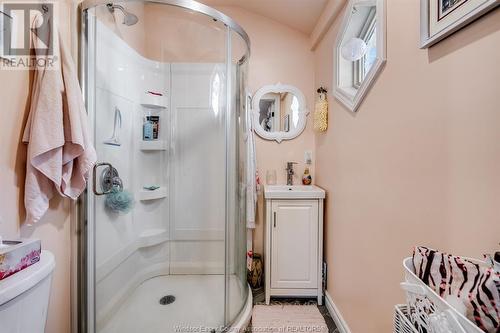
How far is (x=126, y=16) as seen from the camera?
1.45 m

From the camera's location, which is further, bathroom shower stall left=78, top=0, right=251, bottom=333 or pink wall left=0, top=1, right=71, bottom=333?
bathroom shower stall left=78, top=0, right=251, bottom=333

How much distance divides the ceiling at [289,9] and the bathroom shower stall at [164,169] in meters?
0.58

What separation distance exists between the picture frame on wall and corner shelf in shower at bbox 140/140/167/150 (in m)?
1.67

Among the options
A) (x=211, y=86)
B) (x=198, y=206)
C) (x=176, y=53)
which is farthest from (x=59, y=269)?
(x=176, y=53)

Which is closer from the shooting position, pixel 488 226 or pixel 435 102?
pixel 488 226

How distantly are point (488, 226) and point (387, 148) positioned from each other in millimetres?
498

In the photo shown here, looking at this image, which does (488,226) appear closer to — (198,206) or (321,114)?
(321,114)

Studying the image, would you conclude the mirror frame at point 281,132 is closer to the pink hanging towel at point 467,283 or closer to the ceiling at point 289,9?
the ceiling at point 289,9

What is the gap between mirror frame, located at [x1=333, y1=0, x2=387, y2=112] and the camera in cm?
108

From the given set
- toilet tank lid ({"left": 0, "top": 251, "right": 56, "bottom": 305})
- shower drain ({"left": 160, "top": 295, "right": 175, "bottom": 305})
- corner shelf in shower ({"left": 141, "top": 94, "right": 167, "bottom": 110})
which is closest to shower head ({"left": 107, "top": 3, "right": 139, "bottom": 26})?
corner shelf in shower ({"left": 141, "top": 94, "right": 167, "bottom": 110})

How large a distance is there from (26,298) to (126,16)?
157cm

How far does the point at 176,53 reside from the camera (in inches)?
70.4

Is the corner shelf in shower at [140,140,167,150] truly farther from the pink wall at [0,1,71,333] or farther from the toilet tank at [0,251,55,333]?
the toilet tank at [0,251,55,333]

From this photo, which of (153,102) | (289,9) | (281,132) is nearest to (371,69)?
(281,132)
